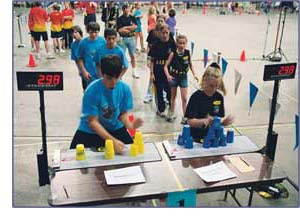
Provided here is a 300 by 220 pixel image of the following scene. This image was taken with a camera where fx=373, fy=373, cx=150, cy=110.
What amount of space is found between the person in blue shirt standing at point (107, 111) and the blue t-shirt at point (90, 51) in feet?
5.86

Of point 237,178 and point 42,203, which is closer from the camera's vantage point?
point 237,178

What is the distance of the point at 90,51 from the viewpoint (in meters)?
4.72

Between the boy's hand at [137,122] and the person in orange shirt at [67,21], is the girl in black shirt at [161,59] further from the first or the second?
the person in orange shirt at [67,21]

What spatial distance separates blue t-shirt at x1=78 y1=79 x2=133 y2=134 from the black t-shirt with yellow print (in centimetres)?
55

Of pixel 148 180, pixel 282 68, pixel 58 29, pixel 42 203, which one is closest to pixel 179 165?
pixel 148 180

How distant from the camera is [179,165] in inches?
105

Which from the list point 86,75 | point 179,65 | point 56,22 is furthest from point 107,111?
point 56,22

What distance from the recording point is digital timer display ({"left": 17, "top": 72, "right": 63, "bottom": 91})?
2578 mm

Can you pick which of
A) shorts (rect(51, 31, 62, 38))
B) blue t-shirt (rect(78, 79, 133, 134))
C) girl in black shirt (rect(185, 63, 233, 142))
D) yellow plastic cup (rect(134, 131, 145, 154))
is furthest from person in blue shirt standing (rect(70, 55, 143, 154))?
shorts (rect(51, 31, 62, 38))

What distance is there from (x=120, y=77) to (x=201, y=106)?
741mm

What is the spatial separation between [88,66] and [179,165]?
8.37 feet

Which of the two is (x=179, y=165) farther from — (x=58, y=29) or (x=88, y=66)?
(x=58, y=29)

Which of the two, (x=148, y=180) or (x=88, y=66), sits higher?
(x=88, y=66)

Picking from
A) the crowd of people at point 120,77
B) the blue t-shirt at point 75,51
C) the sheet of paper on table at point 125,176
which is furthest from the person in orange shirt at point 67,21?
the sheet of paper on table at point 125,176
